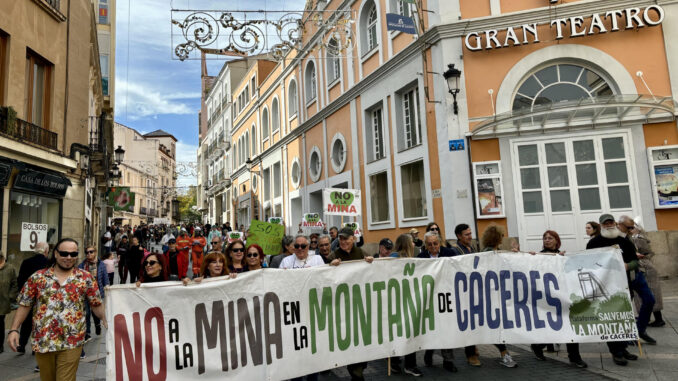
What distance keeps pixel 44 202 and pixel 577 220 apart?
14.3 metres

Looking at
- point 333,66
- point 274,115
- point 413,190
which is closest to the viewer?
point 413,190

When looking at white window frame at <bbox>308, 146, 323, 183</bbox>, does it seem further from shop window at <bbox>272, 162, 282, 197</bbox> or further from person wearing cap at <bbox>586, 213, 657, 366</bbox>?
person wearing cap at <bbox>586, 213, 657, 366</bbox>

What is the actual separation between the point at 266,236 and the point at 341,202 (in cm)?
254

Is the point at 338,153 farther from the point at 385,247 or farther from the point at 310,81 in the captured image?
the point at 385,247

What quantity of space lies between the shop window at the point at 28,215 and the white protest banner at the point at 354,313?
8.84 meters

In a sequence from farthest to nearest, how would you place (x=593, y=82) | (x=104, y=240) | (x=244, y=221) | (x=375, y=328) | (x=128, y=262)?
(x=244, y=221), (x=104, y=240), (x=128, y=262), (x=593, y=82), (x=375, y=328)

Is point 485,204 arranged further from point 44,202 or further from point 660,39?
point 44,202

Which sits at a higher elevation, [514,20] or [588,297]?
[514,20]

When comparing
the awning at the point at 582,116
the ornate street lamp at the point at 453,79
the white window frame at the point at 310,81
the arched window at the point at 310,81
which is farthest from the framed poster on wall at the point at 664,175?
the arched window at the point at 310,81

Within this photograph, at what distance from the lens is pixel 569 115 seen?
1155 centimetres

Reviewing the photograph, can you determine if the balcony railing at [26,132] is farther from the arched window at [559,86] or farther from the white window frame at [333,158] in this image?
the arched window at [559,86]

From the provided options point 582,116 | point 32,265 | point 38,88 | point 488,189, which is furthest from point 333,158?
point 32,265

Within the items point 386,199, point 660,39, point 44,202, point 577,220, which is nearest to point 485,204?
point 577,220

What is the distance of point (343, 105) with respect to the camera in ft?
63.3
